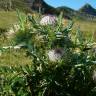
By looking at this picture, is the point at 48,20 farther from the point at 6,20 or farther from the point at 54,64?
the point at 6,20

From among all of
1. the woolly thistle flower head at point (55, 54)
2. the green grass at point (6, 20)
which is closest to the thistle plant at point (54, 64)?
the woolly thistle flower head at point (55, 54)

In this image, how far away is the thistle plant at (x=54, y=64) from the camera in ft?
15.4

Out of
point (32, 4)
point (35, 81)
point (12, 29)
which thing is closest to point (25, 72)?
point (35, 81)

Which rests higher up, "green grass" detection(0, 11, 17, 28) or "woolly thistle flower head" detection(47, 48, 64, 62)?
"woolly thistle flower head" detection(47, 48, 64, 62)

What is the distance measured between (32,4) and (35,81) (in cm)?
10897

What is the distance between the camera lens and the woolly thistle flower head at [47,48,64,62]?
15.3 ft

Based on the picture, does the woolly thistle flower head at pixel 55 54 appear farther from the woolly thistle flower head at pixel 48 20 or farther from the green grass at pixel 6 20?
the green grass at pixel 6 20

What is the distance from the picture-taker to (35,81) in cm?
486

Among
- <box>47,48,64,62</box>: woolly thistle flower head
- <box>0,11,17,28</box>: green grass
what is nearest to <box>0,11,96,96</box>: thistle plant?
<box>47,48,64,62</box>: woolly thistle flower head

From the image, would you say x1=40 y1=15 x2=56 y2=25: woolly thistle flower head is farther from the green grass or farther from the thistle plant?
the green grass

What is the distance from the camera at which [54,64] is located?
473 centimetres

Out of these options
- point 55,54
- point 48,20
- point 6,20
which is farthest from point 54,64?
point 6,20

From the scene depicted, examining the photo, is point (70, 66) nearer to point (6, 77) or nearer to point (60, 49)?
point (60, 49)

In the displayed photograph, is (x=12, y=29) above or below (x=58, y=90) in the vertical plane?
above
